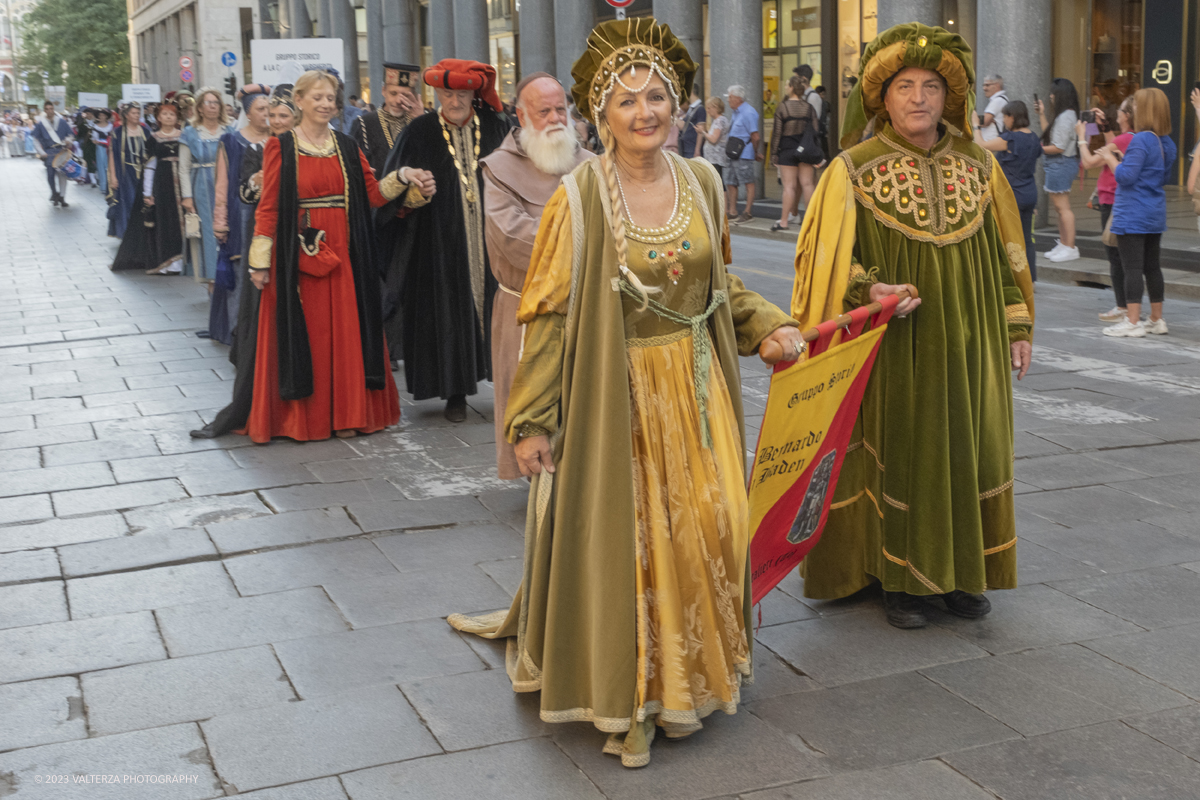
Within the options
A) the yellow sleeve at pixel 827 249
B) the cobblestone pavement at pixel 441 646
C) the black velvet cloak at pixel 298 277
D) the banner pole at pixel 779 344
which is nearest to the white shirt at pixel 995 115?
the cobblestone pavement at pixel 441 646

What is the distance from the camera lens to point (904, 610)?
4.41 meters

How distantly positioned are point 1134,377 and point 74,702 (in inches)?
271

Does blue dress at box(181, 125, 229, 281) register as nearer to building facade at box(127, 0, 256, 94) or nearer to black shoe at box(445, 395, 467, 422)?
black shoe at box(445, 395, 467, 422)

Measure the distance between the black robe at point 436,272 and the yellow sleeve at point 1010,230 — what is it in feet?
11.4

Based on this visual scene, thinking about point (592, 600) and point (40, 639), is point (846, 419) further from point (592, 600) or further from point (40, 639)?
point (40, 639)

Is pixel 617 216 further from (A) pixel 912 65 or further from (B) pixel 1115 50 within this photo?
(B) pixel 1115 50

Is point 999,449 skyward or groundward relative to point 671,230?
groundward

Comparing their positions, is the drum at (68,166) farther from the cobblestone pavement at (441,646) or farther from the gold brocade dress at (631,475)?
the gold brocade dress at (631,475)

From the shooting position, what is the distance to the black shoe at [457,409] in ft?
25.7

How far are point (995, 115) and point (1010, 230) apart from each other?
33.0 feet

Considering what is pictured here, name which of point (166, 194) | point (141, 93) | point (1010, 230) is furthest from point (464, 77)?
point (141, 93)

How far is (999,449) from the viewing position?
4352mm

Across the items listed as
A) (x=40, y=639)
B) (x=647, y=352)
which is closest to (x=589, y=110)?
(x=647, y=352)

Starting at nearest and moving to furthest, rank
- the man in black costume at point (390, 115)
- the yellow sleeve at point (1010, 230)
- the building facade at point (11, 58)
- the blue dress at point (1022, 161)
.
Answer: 1. the yellow sleeve at point (1010, 230)
2. the man in black costume at point (390, 115)
3. the blue dress at point (1022, 161)
4. the building facade at point (11, 58)
